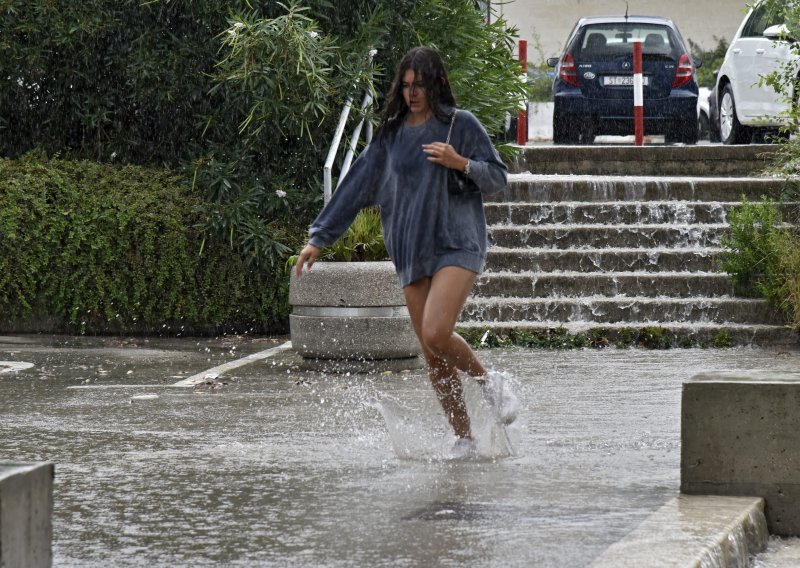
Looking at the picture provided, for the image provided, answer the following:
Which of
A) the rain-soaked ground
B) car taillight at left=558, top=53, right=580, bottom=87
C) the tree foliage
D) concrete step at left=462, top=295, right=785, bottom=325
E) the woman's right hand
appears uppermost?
car taillight at left=558, top=53, right=580, bottom=87

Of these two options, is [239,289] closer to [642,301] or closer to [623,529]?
[642,301]

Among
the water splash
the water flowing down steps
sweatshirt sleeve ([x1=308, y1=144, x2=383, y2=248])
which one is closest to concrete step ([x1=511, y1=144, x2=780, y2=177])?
the water flowing down steps

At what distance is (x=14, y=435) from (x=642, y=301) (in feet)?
20.3

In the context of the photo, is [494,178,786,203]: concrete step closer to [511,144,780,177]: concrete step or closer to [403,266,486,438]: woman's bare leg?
[511,144,780,177]: concrete step

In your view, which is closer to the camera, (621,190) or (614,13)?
(621,190)

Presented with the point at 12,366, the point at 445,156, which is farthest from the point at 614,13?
the point at 445,156

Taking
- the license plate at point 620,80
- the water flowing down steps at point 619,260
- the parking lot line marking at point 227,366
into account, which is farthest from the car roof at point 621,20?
the parking lot line marking at point 227,366

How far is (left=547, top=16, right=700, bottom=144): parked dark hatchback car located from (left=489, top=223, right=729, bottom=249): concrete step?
20.7 feet

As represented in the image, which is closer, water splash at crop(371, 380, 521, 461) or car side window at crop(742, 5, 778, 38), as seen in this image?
water splash at crop(371, 380, 521, 461)

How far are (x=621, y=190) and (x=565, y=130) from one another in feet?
20.2

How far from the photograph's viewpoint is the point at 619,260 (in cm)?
1307

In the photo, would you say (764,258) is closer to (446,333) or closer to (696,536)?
(446,333)

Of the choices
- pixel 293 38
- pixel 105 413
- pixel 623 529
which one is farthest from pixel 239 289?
pixel 623 529

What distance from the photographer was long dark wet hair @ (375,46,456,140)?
253 inches
